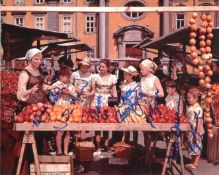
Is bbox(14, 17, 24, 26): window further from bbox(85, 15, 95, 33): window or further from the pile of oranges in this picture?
the pile of oranges

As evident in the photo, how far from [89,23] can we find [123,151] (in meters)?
29.0

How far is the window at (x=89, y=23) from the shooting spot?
34547 mm

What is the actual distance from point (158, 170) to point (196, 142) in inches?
30.9

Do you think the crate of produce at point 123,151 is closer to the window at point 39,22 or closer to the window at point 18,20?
the window at point 39,22

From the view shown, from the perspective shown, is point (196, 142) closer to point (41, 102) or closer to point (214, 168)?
point (214, 168)

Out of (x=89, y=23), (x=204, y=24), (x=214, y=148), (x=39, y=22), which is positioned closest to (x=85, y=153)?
(x=214, y=148)

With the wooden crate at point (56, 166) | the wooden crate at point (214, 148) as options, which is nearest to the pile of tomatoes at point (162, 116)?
the wooden crate at point (56, 166)

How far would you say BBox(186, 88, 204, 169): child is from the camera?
6215 mm

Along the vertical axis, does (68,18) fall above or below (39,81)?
above

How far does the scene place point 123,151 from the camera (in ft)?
22.0

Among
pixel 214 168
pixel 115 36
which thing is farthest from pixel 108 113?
pixel 115 36

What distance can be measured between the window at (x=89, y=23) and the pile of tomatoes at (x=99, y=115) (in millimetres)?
29585

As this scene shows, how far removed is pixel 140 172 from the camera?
6.17 metres

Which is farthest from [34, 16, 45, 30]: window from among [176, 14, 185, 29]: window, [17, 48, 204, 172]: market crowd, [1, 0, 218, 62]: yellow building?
[17, 48, 204, 172]: market crowd
